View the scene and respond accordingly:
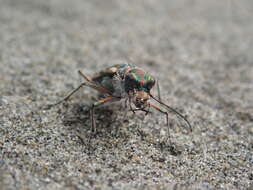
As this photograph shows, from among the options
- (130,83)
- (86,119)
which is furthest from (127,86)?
(86,119)

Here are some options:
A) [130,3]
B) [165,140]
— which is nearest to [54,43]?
[130,3]

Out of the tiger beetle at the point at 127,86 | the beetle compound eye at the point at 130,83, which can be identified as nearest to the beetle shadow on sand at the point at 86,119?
the tiger beetle at the point at 127,86

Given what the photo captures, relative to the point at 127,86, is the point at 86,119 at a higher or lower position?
lower

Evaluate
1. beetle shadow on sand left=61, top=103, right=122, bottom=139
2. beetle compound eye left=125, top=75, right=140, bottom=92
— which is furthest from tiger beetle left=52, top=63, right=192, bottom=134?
beetle shadow on sand left=61, top=103, right=122, bottom=139

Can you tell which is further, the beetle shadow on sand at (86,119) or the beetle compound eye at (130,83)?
the beetle shadow on sand at (86,119)

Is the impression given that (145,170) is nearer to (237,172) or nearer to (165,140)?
(165,140)

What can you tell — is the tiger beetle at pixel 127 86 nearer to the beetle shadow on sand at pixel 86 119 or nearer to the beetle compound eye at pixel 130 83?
the beetle compound eye at pixel 130 83

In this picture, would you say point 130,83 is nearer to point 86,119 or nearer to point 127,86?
point 127,86

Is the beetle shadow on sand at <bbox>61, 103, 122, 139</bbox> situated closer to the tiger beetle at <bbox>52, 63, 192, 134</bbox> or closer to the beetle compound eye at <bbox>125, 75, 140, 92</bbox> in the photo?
the tiger beetle at <bbox>52, 63, 192, 134</bbox>

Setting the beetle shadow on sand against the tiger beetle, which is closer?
the tiger beetle
